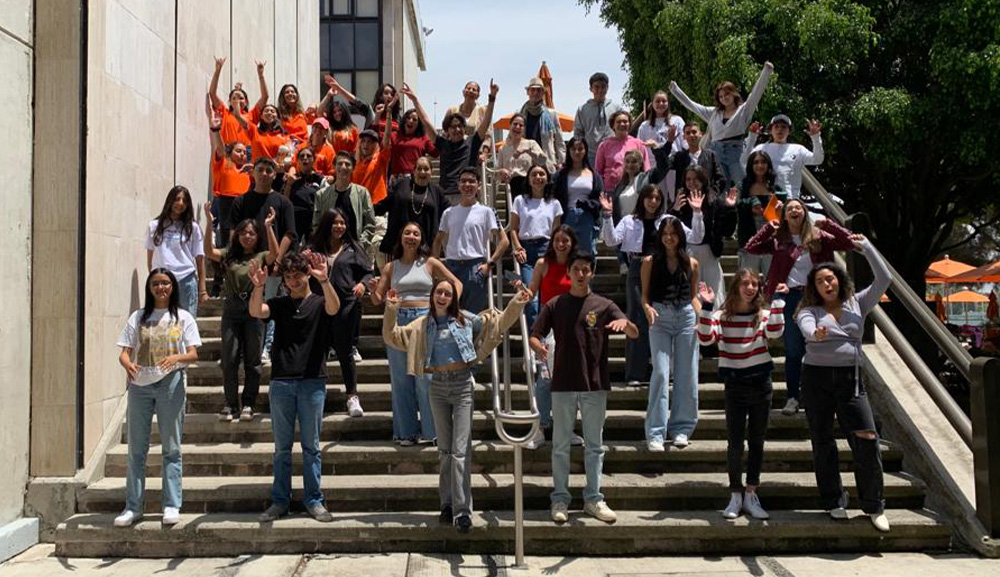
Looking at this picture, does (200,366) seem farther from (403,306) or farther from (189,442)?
(403,306)

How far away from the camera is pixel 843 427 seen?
664cm

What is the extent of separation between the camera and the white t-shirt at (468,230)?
837cm

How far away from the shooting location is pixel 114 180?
25.7ft

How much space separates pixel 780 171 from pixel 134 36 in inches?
264

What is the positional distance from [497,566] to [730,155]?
6.02 metres

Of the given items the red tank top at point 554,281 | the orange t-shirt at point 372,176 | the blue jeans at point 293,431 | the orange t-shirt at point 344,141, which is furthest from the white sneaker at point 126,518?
the orange t-shirt at point 344,141

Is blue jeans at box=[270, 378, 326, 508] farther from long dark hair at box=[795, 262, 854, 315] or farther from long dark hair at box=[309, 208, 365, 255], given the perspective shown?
long dark hair at box=[795, 262, 854, 315]

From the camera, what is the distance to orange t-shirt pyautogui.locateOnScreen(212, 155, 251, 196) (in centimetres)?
980

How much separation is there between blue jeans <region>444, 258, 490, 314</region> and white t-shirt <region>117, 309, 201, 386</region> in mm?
2635

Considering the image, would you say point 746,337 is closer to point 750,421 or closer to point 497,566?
point 750,421

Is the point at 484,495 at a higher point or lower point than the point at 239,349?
lower

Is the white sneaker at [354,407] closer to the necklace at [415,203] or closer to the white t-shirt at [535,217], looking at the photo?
the necklace at [415,203]

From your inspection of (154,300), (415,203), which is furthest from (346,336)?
(154,300)

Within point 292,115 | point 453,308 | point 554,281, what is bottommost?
point 453,308
